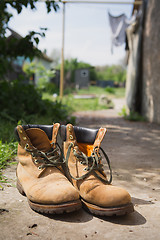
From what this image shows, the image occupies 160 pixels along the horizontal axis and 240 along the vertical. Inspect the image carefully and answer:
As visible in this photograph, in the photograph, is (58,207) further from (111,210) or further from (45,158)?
(45,158)

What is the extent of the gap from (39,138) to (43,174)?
25 centimetres

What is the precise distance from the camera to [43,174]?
65.2 inches

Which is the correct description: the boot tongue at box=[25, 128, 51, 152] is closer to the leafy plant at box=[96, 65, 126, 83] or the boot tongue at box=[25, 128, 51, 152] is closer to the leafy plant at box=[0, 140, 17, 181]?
the leafy plant at box=[0, 140, 17, 181]

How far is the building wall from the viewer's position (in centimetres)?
600

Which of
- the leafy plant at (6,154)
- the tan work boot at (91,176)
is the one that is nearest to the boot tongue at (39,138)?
the tan work boot at (91,176)

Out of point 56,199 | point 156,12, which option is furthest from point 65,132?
point 156,12

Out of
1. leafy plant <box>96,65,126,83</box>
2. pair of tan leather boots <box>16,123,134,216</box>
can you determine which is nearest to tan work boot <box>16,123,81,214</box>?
pair of tan leather boots <box>16,123,134,216</box>

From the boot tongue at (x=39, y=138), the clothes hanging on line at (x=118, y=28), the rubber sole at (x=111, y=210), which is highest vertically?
the clothes hanging on line at (x=118, y=28)

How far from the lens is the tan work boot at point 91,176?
1.42 meters

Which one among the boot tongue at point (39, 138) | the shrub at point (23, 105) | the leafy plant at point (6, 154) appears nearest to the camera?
the boot tongue at point (39, 138)

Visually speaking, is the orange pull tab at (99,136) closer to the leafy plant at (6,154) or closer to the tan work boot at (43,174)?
the tan work boot at (43,174)

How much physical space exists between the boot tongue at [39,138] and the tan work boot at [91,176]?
134mm

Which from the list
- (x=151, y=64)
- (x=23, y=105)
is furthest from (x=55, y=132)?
(x=151, y=64)

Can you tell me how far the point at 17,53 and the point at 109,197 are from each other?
383cm
